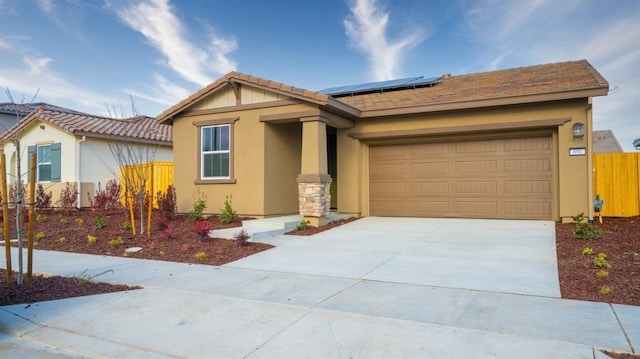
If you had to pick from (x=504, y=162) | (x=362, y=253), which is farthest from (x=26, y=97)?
(x=504, y=162)

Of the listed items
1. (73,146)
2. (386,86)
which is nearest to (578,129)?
(386,86)

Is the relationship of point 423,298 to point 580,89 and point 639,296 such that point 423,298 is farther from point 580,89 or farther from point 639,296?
point 580,89

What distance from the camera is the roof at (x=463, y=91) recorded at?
1070cm

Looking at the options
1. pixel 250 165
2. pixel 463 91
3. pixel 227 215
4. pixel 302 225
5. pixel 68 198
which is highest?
pixel 463 91

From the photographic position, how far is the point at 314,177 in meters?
11.1

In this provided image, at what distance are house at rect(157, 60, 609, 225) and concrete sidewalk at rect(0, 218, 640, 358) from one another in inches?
173

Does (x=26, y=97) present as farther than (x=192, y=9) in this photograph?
No

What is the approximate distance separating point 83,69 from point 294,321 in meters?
14.3

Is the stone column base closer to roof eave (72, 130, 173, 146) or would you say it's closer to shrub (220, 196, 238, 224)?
shrub (220, 196, 238, 224)

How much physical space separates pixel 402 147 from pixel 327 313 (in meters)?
9.15

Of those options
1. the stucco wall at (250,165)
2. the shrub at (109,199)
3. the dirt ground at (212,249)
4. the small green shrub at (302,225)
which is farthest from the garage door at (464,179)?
the shrub at (109,199)

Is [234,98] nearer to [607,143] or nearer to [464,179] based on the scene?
[464,179]

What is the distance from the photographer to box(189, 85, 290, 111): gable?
1223 cm

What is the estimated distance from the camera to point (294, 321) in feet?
14.2
